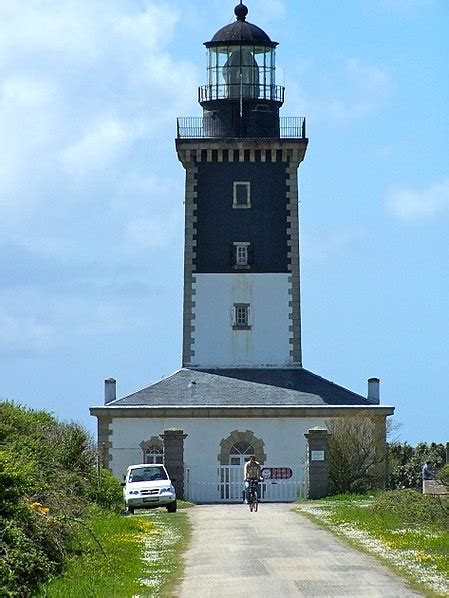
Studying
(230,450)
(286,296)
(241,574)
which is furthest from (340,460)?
(241,574)

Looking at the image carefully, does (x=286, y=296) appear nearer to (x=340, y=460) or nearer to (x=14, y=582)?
(x=340, y=460)

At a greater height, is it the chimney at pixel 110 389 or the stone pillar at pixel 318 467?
the chimney at pixel 110 389

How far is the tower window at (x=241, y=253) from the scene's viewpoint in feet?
159

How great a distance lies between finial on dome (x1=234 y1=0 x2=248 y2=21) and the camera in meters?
51.5

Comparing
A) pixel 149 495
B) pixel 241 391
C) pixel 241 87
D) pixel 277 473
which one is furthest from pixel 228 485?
pixel 241 87

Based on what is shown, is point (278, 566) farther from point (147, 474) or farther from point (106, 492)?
point (147, 474)

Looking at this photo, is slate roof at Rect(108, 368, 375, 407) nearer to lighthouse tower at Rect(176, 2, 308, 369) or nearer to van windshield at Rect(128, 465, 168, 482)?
lighthouse tower at Rect(176, 2, 308, 369)

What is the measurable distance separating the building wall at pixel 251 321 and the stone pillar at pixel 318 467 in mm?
8163

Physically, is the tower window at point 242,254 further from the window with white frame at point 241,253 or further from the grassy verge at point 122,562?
the grassy verge at point 122,562

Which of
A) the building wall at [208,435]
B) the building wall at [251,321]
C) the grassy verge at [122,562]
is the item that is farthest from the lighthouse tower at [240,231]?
the grassy verge at [122,562]

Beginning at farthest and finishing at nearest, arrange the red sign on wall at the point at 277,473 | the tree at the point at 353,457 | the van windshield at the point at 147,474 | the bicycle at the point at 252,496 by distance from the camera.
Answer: the red sign on wall at the point at 277,473, the tree at the point at 353,457, the van windshield at the point at 147,474, the bicycle at the point at 252,496

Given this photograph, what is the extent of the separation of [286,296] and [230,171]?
4.60 meters

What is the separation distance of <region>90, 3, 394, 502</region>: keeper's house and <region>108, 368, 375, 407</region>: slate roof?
0.14 ft

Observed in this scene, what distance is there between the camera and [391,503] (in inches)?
1096
